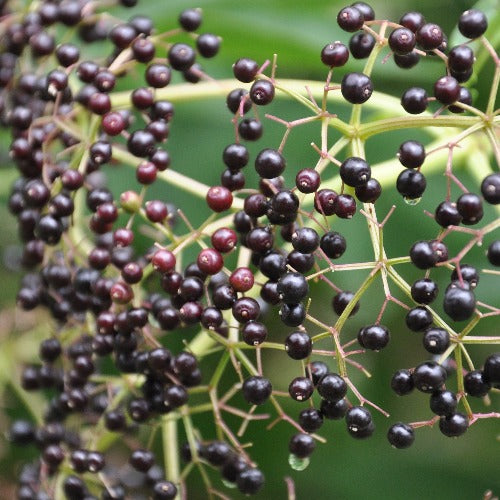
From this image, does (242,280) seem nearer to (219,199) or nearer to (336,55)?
(219,199)

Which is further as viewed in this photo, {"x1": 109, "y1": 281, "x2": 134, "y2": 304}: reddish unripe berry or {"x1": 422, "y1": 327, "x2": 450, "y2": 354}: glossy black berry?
{"x1": 109, "y1": 281, "x2": 134, "y2": 304}: reddish unripe berry

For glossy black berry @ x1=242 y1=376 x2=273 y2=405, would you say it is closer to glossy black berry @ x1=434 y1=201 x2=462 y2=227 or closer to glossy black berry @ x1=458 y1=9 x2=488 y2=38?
glossy black berry @ x1=434 y1=201 x2=462 y2=227

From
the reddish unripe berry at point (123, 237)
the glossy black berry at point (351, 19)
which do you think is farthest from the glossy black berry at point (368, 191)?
the reddish unripe berry at point (123, 237)

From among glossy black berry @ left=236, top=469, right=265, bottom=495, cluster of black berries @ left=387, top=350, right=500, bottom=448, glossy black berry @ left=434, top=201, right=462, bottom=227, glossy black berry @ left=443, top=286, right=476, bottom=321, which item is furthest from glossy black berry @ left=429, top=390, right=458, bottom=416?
glossy black berry @ left=236, top=469, right=265, bottom=495

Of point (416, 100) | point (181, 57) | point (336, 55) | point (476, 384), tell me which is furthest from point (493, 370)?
point (181, 57)

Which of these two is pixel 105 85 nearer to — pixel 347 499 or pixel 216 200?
pixel 216 200

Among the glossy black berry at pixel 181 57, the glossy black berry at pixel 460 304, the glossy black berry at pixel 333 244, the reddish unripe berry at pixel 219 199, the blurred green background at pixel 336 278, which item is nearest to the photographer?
the glossy black berry at pixel 460 304

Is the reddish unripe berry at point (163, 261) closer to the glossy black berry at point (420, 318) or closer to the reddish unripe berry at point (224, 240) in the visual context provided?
the reddish unripe berry at point (224, 240)
